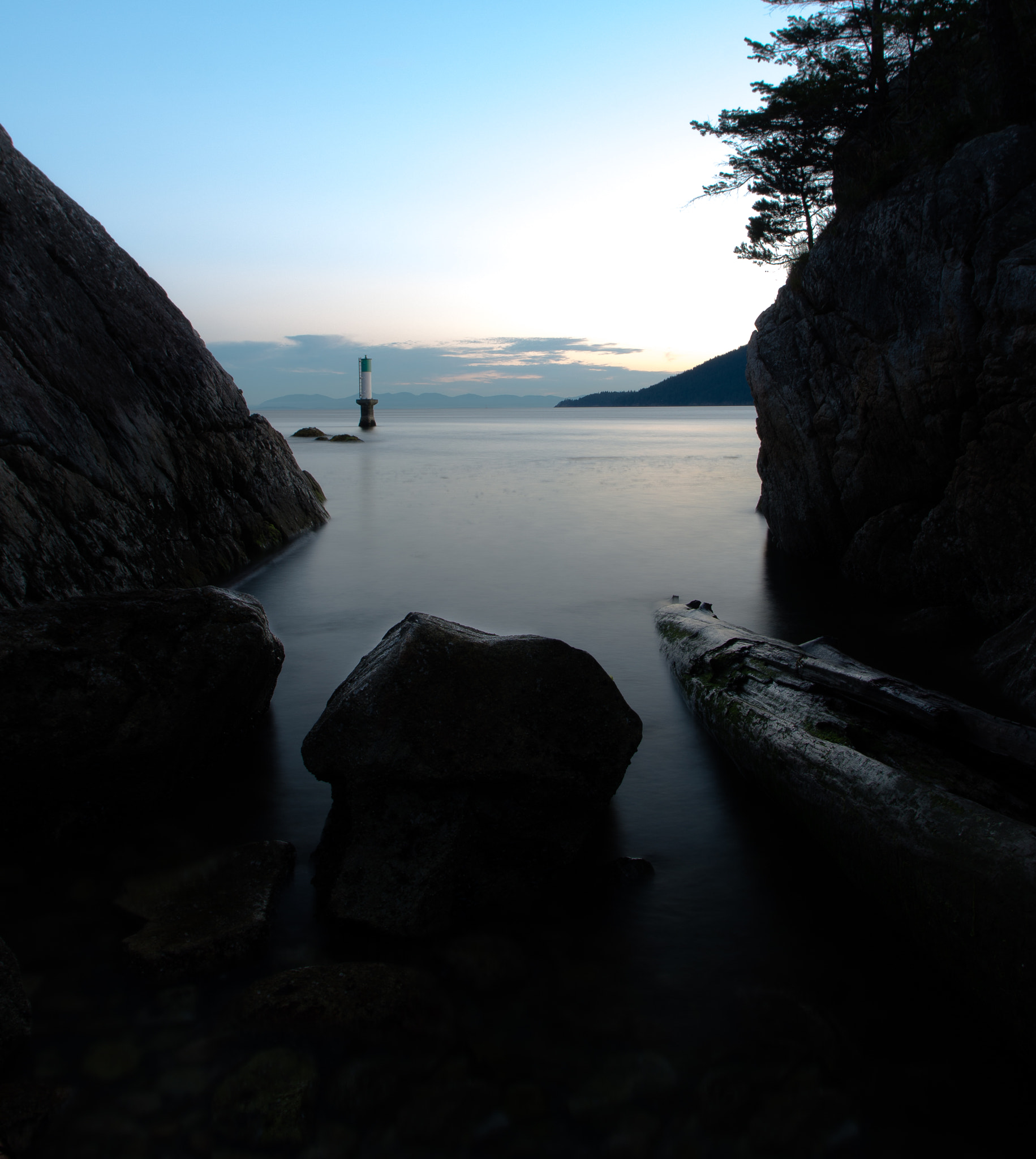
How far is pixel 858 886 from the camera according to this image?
384 cm

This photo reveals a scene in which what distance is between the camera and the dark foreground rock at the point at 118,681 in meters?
4.23

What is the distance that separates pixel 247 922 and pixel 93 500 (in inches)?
255

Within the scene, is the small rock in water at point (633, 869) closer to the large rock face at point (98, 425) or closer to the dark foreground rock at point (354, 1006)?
the dark foreground rock at point (354, 1006)

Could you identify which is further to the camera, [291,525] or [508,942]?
[291,525]

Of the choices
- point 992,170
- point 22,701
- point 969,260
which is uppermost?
point 992,170

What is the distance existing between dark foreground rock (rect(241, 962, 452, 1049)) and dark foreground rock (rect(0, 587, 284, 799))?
195 centimetres

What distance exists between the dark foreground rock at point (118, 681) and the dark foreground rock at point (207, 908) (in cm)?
86

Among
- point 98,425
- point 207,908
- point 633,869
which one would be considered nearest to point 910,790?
point 633,869

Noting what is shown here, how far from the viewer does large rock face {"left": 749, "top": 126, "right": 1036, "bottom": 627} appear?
23.8ft

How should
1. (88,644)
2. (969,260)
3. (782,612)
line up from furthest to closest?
(782,612), (969,260), (88,644)

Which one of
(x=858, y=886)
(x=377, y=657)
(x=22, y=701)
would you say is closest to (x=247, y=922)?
(x=377, y=657)

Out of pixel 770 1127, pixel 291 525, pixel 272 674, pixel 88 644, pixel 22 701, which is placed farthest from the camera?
pixel 291 525

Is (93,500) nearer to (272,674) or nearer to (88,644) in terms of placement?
(272,674)

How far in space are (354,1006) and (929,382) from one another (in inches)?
325
